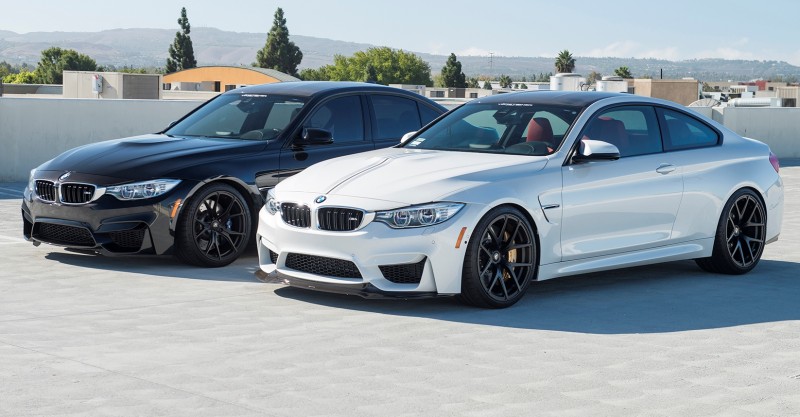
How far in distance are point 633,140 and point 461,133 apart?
133cm

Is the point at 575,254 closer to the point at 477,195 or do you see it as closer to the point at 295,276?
the point at 477,195

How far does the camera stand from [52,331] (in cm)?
746

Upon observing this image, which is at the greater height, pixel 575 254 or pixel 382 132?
pixel 382 132

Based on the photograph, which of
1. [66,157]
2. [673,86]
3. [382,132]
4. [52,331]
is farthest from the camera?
[673,86]

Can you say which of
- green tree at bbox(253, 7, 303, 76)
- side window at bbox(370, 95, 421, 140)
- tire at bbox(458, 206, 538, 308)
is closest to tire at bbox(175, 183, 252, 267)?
side window at bbox(370, 95, 421, 140)

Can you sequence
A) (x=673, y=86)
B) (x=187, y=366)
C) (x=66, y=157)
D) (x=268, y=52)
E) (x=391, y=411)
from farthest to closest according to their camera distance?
(x=268, y=52), (x=673, y=86), (x=66, y=157), (x=187, y=366), (x=391, y=411)

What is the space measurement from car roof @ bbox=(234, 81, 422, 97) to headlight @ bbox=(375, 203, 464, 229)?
3.30 m

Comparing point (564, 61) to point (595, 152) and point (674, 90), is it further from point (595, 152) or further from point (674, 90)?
point (595, 152)

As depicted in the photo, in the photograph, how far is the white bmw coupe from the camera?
8141 mm

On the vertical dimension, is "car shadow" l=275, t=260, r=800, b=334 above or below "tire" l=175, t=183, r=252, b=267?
below

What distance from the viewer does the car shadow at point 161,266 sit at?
32.1ft

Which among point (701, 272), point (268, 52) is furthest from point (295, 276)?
point (268, 52)

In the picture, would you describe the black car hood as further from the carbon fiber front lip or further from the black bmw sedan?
the carbon fiber front lip

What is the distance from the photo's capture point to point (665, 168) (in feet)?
31.7
